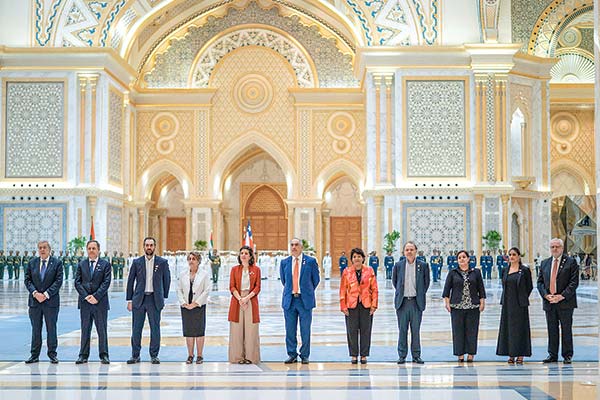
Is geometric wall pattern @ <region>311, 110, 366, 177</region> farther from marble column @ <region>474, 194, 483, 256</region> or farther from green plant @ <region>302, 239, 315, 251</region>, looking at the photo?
marble column @ <region>474, 194, 483, 256</region>

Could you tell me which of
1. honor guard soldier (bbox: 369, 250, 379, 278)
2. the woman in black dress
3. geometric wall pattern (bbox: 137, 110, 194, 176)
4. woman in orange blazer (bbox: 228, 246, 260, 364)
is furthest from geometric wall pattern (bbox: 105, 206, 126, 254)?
the woman in black dress

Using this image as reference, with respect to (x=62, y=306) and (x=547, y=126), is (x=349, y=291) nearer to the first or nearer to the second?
(x=62, y=306)

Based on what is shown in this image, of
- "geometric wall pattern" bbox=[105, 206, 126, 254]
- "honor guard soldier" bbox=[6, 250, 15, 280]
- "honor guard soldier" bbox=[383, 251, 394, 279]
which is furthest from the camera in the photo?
"geometric wall pattern" bbox=[105, 206, 126, 254]

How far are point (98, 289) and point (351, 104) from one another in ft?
74.1

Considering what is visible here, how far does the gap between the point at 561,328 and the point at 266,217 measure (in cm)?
2687

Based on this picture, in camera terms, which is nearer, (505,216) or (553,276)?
(553,276)

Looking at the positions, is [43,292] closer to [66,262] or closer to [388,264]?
[66,262]

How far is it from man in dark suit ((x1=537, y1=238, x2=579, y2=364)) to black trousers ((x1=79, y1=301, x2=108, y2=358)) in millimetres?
4166

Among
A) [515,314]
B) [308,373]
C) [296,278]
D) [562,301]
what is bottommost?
[308,373]

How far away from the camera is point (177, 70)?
3027cm

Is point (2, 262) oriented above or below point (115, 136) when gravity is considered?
below

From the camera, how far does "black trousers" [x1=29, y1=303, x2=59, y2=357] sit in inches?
305

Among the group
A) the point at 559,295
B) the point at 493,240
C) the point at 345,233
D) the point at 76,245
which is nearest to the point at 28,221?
the point at 76,245

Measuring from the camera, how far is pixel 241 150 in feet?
99.1
